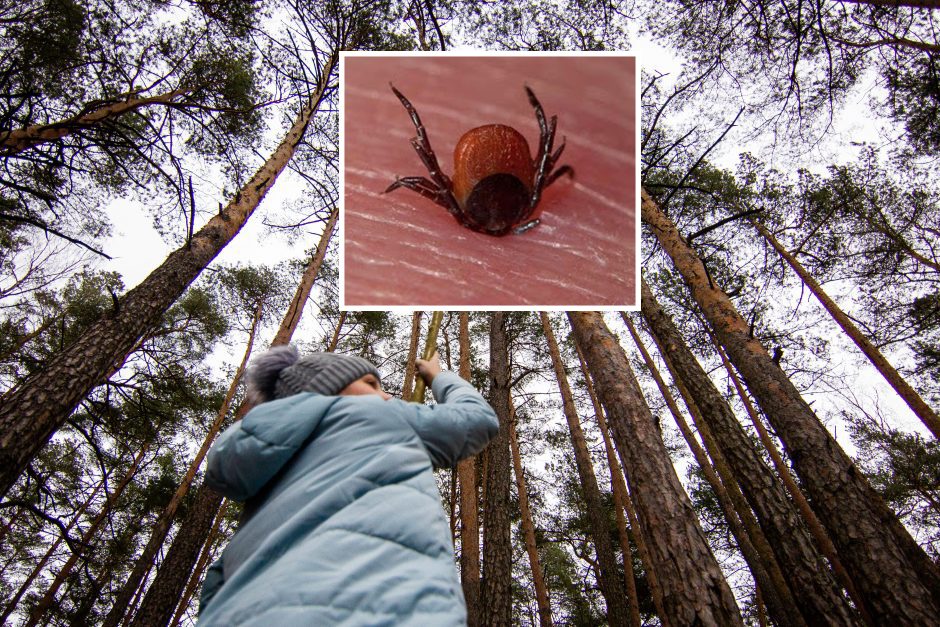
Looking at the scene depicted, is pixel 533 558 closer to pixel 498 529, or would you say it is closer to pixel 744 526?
pixel 498 529

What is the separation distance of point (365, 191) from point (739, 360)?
3028 millimetres

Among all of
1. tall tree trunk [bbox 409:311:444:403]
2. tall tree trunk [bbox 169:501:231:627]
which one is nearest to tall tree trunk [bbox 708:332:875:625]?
tall tree trunk [bbox 409:311:444:403]

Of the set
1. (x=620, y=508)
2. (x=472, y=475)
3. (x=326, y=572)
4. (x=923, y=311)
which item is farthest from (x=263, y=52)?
(x=923, y=311)

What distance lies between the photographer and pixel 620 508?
27.9ft

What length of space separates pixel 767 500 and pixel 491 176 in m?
3.14

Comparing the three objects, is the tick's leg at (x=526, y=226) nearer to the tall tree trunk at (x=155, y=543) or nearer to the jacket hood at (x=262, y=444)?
the jacket hood at (x=262, y=444)

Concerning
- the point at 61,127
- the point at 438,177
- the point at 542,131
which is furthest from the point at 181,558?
the point at 542,131

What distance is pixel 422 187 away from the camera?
2.99 meters

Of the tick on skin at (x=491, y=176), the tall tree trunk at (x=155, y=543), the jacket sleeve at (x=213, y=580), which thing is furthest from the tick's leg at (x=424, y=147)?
the tall tree trunk at (x=155, y=543)

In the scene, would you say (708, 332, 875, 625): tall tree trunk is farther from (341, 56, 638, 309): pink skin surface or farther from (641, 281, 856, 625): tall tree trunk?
(341, 56, 638, 309): pink skin surface

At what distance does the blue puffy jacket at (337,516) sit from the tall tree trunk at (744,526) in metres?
3.83

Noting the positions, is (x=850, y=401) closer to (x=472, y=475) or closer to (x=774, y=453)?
(x=774, y=453)

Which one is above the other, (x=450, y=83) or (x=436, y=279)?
(x=450, y=83)

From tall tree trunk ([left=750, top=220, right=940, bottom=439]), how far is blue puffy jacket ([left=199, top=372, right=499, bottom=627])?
5.87 meters
